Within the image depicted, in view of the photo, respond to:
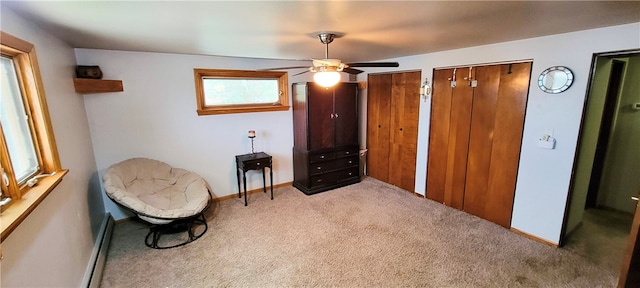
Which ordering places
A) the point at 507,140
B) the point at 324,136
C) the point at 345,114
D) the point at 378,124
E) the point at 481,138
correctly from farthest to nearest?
1. the point at 378,124
2. the point at 345,114
3. the point at 324,136
4. the point at 481,138
5. the point at 507,140

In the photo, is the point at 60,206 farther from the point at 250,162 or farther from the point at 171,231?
the point at 250,162

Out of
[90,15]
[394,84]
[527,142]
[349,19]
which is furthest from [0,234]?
[394,84]

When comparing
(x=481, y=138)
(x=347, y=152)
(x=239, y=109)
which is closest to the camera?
(x=481, y=138)

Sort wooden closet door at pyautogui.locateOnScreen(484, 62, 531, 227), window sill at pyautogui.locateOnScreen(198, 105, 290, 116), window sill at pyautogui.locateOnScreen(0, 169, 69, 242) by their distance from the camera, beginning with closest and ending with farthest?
window sill at pyautogui.locateOnScreen(0, 169, 69, 242), wooden closet door at pyautogui.locateOnScreen(484, 62, 531, 227), window sill at pyautogui.locateOnScreen(198, 105, 290, 116)

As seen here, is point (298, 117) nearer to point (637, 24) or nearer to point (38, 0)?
point (38, 0)

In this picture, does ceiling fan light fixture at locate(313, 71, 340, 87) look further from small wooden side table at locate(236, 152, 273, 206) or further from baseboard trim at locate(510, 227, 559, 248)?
baseboard trim at locate(510, 227, 559, 248)

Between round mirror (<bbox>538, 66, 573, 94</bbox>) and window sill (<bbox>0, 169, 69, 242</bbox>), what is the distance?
3.84 meters

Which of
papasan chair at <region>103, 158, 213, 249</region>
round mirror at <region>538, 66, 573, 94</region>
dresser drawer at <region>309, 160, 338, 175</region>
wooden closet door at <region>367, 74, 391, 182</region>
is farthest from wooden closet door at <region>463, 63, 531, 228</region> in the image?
papasan chair at <region>103, 158, 213, 249</region>

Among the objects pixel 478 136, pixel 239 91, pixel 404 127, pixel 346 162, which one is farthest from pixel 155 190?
pixel 478 136

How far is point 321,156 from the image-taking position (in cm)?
424

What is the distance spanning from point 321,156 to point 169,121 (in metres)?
2.12

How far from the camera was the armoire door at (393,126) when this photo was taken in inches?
157

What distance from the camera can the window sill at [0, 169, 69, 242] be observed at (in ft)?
3.98

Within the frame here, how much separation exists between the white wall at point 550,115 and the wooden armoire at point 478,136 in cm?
9
